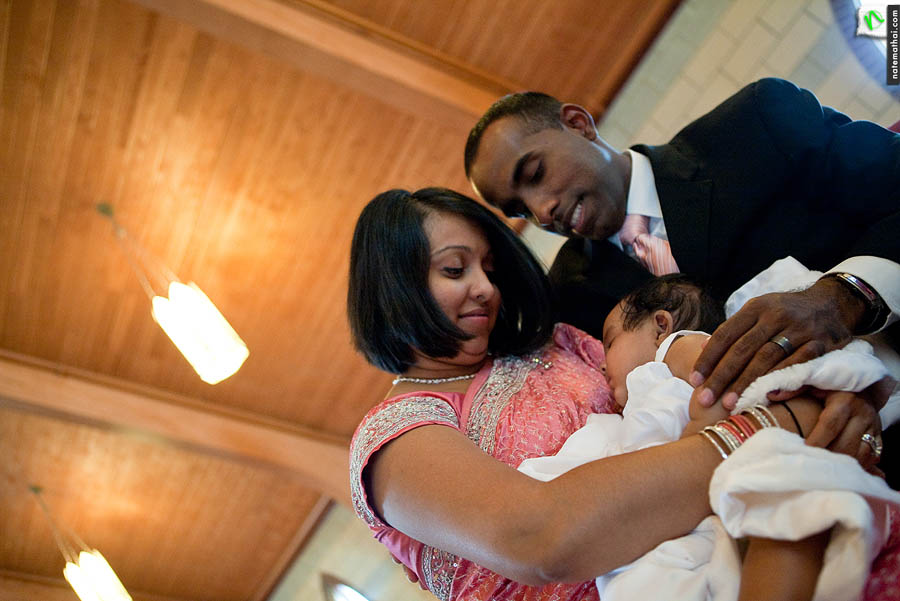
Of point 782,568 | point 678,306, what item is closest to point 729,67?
point 678,306

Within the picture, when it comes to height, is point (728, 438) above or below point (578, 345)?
below

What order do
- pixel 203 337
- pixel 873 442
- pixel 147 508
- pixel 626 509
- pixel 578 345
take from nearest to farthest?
1. pixel 626 509
2. pixel 873 442
3. pixel 578 345
4. pixel 203 337
5. pixel 147 508

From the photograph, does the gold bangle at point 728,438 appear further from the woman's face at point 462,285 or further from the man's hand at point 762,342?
the woman's face at point 462,285

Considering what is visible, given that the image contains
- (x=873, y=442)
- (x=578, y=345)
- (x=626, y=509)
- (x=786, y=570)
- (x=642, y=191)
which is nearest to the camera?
(x=786, y=570)

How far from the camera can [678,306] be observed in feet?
5.41

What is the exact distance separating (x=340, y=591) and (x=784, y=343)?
178 cm

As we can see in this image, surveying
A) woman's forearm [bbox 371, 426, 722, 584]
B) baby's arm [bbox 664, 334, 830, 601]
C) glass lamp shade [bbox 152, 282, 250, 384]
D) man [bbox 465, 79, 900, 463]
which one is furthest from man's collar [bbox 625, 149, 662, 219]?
glass lamp shade [bbox 152, 282, 250, 384]

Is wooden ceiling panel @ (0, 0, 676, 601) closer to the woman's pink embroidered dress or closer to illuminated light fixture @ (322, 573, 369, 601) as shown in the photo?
illuminated light fixture @ (322, 573, 369, 601)

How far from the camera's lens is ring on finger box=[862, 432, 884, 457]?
4.05 ft

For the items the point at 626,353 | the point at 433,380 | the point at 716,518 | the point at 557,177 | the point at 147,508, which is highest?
the point at 147,508

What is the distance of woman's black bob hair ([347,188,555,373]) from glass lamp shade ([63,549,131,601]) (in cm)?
476

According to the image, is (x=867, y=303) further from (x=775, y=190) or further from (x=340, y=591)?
(x=340, y=591)

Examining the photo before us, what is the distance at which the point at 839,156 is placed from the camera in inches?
74.4

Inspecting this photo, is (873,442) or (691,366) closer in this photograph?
(873,442)
